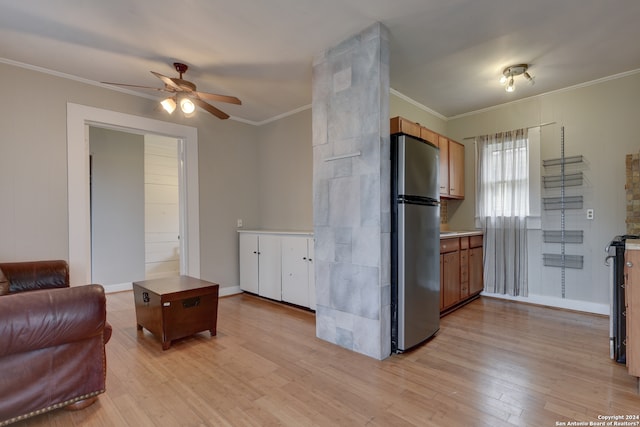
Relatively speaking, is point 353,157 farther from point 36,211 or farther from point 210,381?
point 36,211

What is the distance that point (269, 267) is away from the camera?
4039 mm

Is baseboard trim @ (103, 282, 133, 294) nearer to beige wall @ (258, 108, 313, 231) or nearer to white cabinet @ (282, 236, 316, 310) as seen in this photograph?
beige wall @ (258, 108, 313, 231)

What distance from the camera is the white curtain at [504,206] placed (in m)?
3.89

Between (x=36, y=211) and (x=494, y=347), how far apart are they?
14.4ft

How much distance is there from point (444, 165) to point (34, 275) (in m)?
4.43

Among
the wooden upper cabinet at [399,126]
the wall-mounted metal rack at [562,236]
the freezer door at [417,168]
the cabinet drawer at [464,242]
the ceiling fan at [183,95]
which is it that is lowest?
the cabinet drawer at [464,242]

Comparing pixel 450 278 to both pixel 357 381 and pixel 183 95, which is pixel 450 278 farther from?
pixel 183 95

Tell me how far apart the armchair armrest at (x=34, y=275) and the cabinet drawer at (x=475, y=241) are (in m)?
4.37

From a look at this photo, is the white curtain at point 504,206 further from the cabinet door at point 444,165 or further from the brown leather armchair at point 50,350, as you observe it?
the brown leather armchair at point 50,350

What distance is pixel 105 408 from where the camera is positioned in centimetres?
178

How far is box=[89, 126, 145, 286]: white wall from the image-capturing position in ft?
15.0

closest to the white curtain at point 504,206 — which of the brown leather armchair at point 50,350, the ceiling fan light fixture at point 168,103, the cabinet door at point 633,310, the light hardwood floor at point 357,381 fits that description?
the light hardwood floor at point 357,381

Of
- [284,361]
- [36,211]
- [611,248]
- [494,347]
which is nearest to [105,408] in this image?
[284,361]

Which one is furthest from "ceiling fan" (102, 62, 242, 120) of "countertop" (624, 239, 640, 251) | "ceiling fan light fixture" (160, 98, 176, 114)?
"countertop" (624, 239, 640, 251)
